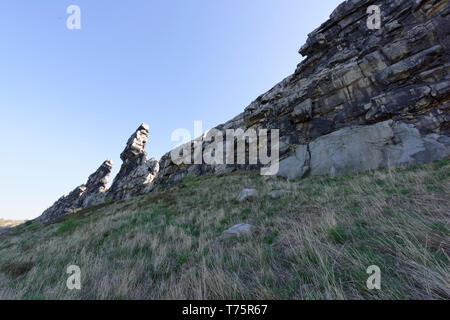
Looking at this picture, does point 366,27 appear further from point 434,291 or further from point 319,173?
point 434,291

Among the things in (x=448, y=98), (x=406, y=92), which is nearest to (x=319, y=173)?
(x=406, y=92)

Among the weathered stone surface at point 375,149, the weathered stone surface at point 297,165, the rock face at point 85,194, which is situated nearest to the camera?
the weathered stone surface at point 375,149

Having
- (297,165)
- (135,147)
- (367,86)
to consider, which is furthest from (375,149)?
(135,147)

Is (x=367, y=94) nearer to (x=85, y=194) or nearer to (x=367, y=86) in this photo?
(x=367, y=86)

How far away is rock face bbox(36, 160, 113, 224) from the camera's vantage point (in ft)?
135

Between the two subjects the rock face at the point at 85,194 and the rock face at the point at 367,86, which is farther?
the rock face at the point at 85,194

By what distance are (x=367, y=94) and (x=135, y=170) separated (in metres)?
39.9

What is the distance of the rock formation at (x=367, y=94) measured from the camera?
10.3 metres

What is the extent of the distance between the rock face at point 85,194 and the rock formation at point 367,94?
42766 mm

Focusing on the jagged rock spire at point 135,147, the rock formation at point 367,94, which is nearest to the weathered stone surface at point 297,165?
the rock formation at point 367,94

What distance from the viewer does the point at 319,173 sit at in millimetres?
11727

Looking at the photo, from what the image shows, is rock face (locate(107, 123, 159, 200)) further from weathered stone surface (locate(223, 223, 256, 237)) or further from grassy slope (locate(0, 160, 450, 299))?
weathered stone surface (locate(223, 223, 256, 237))

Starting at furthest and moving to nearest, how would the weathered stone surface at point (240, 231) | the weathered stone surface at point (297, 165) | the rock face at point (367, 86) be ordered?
the weathered stone surface at point (297, 165), the rock face at point (367, 86), the weathered stone surface at point (240, 231)

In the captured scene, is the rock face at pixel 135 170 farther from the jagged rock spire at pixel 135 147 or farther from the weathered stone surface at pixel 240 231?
the weathered stone surface at pixel 240 231
